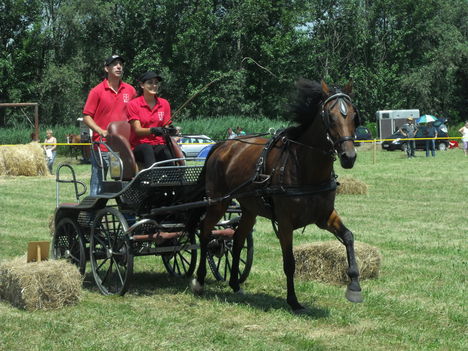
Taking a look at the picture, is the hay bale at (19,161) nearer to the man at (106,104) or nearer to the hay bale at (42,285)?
the man at (106,104)

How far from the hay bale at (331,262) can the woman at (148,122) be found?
1.88 metres

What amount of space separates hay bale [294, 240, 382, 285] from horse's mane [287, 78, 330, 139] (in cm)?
176

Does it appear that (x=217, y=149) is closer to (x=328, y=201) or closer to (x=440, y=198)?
(x=328, y=201)

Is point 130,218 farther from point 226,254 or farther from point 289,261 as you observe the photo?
point 289,261

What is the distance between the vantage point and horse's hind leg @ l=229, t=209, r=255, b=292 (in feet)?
27.4

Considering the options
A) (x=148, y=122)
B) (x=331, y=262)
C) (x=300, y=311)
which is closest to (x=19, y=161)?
(x=148, y=122)

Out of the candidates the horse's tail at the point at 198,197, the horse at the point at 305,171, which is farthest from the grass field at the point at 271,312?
the horse's tail at the point at 198,197

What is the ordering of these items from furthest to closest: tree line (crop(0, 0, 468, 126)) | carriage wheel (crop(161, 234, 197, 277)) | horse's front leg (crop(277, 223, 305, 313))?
tree line (crop(0, 0, 468, 126)) → carriage wheel (crop(161, 234, 197, 277)) → horse's front leg (crop(277, 223, 305, 313))

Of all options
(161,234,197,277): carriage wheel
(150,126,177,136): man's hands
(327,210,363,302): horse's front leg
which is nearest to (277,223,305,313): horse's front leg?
(327,210,363,302): horse's front leg

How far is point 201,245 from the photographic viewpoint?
28.0 feet

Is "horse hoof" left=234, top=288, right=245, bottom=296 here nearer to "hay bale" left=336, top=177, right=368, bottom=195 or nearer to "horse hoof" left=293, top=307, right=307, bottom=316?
"horse hoof" left=293, top=307, right=307, bottom=316

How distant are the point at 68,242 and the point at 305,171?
10.8 ft

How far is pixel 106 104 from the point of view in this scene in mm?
9039

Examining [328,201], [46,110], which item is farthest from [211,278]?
[46,110]
